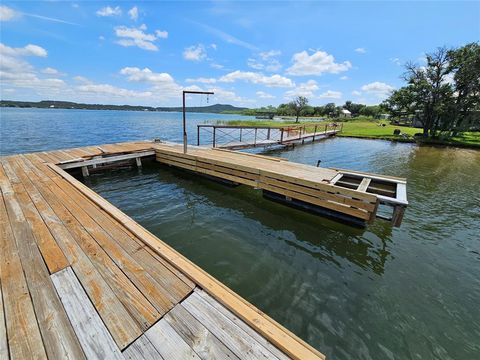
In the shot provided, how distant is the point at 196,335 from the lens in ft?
6.25

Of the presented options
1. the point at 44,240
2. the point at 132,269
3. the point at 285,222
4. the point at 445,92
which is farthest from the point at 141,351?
the point at 445,92

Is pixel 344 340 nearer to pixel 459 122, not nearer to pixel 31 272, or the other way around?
pixel 31 272

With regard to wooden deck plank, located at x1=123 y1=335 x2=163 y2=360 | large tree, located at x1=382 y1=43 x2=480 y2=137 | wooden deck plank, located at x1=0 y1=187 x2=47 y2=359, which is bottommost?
wooden deck plank, located at x1=0 y1=187 x2=47 y2=359

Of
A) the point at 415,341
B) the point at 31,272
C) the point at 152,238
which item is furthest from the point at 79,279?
the point at 415,341

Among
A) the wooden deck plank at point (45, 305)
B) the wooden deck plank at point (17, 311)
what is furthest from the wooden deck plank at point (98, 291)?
the wooden deck plank at point (17, 311)

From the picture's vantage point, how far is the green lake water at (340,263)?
3.12 m

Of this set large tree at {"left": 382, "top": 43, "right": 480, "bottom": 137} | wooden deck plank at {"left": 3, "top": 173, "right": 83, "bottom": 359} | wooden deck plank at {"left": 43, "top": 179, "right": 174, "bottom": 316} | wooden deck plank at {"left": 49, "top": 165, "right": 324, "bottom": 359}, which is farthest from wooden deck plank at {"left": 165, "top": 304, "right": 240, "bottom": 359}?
large tree at {"left": 382, "top": 43, "right": 480, "bottom": 137}

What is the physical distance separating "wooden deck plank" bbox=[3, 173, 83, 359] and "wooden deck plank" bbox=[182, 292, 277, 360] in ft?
3.13

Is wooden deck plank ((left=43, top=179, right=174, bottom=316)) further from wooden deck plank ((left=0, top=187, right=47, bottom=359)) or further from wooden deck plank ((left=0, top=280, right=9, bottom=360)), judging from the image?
wooden deck plank ((left=0, top=280, right=9, bottom=360))

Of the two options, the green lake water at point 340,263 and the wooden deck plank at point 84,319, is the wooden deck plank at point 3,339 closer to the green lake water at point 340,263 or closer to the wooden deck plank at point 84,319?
the wooden deck plank at point 84,319

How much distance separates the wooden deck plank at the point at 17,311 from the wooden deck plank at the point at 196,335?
1003 mm

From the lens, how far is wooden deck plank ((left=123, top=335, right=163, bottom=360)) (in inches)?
67.8

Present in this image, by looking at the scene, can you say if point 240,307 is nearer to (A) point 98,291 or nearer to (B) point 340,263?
(A) point 98,291

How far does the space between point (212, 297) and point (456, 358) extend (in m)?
3.41
